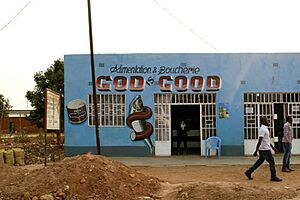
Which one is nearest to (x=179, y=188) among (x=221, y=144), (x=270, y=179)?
(x=270, y=179)

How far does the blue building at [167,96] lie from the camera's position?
19.1 metres

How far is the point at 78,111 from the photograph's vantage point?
19.2 m

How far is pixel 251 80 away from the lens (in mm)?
19266

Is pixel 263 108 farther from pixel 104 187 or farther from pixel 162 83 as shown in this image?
pixel 104 187

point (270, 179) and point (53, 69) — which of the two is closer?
point (270, 179)

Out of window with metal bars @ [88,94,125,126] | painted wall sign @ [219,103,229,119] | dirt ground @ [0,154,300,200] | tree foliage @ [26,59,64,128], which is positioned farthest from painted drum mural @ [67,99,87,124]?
tree foliage @ [26,59,64,128]

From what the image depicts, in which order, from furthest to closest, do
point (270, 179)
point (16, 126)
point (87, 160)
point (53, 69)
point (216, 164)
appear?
point (16, 126) → point (53, 69) → point (216, 164) → point (270, 179) → point (87, 160)

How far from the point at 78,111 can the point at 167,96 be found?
3.75 metres

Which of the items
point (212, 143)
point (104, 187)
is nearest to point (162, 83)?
point (212, 143)

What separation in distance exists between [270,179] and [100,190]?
5.42 meters

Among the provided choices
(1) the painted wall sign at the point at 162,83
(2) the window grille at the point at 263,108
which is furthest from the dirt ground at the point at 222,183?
(1) the painted wall sign at the point at 162,83

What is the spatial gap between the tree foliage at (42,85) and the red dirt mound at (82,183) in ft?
69.4

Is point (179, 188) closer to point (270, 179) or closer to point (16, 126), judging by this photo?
point (270, 179)

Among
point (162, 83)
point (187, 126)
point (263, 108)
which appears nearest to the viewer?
point (162, 83)
